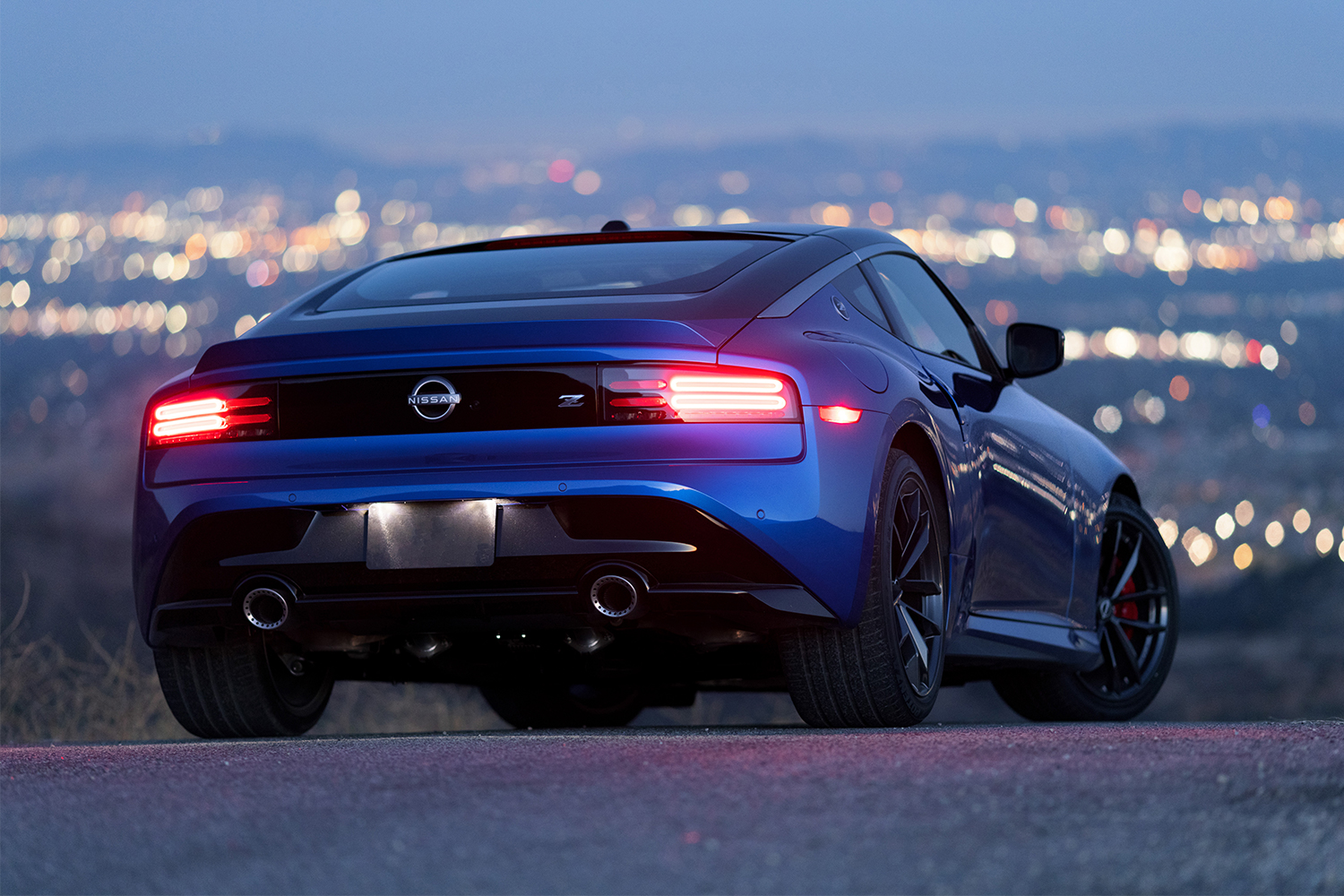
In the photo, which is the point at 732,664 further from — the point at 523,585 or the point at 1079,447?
the point at 1079,447

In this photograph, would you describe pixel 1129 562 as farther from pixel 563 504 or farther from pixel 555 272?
pixel 563 504

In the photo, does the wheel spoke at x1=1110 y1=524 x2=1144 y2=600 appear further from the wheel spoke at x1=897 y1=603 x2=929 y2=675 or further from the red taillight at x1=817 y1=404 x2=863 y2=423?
the red taillight at x1=817 y1=404 x2=863 y2=423

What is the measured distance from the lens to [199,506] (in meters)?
4.81

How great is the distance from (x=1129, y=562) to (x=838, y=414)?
10.7ft

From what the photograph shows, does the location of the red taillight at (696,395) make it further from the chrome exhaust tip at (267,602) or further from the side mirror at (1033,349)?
the side mirror at (1033,349)

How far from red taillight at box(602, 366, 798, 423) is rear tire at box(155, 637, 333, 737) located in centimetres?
151

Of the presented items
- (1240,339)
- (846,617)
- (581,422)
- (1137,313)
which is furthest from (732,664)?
(1137,313)

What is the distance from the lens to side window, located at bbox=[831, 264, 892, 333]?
5.39m

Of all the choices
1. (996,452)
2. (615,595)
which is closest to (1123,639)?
(996,452)

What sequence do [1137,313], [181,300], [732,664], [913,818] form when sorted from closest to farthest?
[913,818] < [732,664] < [181,300] < [1137,313]

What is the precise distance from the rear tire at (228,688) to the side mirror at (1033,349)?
300cm

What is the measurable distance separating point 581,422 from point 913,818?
172 cm

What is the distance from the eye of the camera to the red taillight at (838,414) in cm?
464

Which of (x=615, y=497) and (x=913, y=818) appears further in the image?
(x=615, y=497)
